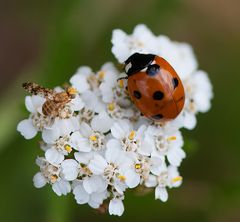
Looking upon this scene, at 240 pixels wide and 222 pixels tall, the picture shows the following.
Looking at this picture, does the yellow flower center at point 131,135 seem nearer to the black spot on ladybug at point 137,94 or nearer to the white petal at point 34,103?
the black spot on ladybug at point 137,94

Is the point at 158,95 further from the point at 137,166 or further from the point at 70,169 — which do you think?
the point at 70,169

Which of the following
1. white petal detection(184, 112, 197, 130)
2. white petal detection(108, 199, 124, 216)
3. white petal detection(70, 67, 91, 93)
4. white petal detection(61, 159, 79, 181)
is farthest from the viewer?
white petal detection(184, 112, 197, 130)

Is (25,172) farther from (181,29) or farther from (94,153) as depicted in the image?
(181,29)

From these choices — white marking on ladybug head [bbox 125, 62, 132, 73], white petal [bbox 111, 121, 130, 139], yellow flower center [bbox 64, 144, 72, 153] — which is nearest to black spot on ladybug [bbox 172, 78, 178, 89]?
white marking on ladybug head [bbox 125, 62, 132, 73]

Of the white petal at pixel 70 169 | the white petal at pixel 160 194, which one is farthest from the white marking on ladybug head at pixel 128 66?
the white petal at pixel 160 194

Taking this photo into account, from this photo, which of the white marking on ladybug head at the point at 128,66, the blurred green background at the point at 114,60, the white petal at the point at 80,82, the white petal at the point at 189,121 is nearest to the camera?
the white marking on ladybug head at the point at 128,66

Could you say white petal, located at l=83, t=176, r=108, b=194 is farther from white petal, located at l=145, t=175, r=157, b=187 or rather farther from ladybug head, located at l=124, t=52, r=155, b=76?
ladybug head, located at l=124, t=52, r=155, b=76

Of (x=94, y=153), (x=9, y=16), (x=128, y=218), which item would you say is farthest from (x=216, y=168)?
(x=9, y=16)
